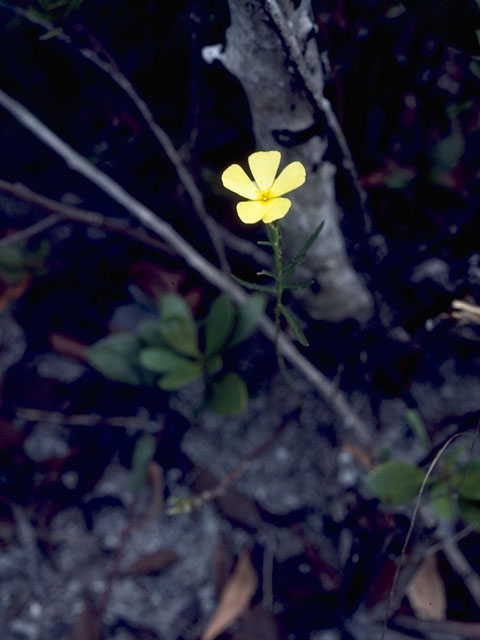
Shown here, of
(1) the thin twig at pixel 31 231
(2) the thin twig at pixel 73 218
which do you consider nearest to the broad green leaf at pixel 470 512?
(2) the thin twig at pixel 73 218

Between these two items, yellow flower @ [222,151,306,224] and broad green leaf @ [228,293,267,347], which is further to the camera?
broad green leaf @ [228,293,267,347]

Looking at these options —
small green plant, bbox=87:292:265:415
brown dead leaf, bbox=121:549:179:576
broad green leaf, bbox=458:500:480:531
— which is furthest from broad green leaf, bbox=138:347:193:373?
broad green leaf, bbox=458:500:480:531

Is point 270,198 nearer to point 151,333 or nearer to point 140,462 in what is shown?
point 151,333

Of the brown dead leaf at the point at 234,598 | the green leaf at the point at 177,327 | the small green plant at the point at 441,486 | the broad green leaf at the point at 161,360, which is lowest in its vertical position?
the brown dead leaf at the point at 234,598

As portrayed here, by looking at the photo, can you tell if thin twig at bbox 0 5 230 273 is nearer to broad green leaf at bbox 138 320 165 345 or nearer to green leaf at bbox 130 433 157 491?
broad green leaf at bbox 138 320 165 345

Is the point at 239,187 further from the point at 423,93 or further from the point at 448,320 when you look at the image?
the point at 423,93

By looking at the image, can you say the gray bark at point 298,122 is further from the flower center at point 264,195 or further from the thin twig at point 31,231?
the thin twig at point 31,231
